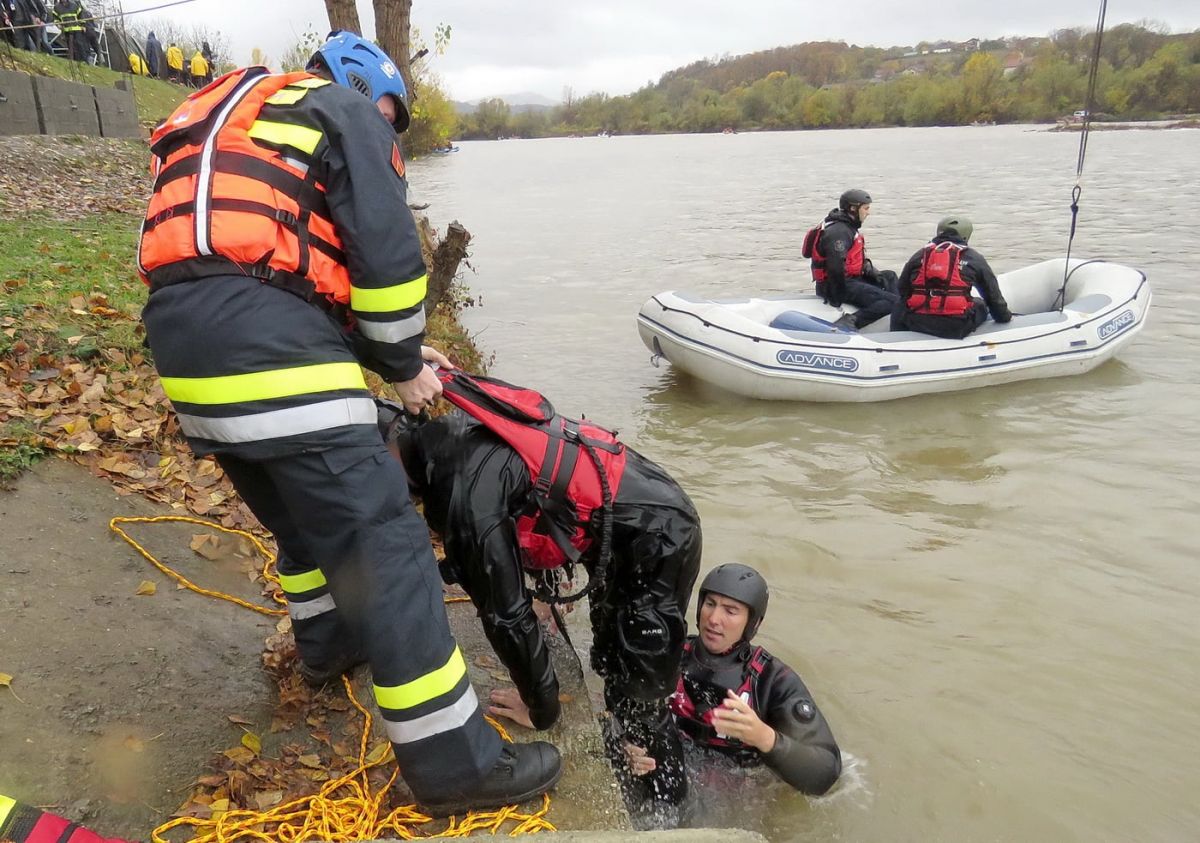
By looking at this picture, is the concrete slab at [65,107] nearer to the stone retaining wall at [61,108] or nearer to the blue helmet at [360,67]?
the stone retaining wall at [61,108]

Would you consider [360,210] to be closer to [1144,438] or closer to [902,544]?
[902,544]

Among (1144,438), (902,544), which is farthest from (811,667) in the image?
(1144,438)

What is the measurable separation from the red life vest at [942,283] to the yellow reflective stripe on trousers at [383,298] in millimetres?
7069

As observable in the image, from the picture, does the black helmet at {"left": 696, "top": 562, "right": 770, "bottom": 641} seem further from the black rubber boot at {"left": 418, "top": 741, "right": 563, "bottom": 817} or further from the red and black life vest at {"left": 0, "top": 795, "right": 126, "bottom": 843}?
the red and black life vest at {"left": 0, "top": 795, "right": 126, "bottom": 843}

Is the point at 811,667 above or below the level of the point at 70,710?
below

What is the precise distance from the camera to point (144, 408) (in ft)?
14.8

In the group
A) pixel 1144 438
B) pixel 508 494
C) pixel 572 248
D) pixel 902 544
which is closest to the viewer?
pixel 508 494

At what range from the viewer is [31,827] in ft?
6.10

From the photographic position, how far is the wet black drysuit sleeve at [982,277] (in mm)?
7957

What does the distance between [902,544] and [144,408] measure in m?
4.76

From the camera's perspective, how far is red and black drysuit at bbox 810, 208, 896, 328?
9094mm

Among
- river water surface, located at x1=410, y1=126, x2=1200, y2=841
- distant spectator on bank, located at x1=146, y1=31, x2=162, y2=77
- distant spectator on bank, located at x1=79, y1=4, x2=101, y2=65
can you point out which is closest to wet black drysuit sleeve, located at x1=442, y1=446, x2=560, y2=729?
river water surface, located at x1=410, y1=126, x2=1200, y2=841

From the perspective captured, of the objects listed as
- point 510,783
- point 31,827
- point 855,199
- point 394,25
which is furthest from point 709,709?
point 855,199

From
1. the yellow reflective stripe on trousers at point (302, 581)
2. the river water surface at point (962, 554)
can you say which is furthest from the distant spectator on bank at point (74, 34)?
the yellow reflective stripe on trousers at point (302, 581)
